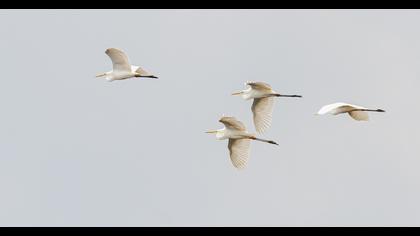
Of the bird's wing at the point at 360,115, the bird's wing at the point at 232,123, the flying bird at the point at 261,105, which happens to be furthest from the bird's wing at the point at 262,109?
the bird's wing at the point at 360,115

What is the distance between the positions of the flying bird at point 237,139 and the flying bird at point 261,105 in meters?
0.29

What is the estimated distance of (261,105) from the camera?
1802 centimetres

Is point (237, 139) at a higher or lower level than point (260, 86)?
lower

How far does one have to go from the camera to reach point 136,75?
1784cm

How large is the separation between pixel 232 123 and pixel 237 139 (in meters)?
0.47

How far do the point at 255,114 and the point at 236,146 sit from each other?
2.18 feet

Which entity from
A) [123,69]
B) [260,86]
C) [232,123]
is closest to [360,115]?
[260,86]

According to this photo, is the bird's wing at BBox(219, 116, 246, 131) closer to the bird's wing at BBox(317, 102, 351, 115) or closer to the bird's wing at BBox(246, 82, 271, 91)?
the bird's wing at BBox(246, 82, 271, 91)

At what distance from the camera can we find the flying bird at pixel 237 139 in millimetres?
17625

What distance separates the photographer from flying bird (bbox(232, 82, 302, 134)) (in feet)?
58.3

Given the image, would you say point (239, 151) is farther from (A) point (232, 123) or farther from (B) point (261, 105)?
(B) point (261, 105)
